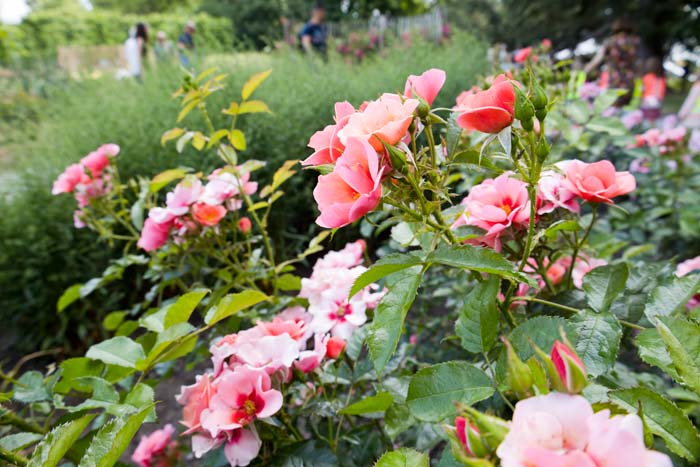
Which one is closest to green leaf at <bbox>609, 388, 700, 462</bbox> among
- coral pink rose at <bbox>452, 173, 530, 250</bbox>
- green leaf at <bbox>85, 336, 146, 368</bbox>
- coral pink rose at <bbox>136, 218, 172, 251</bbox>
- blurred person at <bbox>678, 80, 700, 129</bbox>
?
coral pink rose at <bbox>452, 173, 530, 250</bbox>

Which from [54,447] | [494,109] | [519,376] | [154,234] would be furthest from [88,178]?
[519,376]

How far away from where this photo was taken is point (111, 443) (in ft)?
1.54

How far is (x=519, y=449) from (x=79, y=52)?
16.6 m

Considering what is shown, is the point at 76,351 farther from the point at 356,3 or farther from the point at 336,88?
the point at 356,3

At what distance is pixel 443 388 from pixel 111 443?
319 mm

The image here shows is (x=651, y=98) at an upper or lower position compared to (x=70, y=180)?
lower

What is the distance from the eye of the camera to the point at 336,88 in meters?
2.71

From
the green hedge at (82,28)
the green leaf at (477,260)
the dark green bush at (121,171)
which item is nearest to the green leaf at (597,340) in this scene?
the green leaf at (477,260)

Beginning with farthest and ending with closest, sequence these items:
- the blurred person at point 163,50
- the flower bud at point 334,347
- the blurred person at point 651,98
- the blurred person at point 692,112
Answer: the blurred person at point 163,50
the blurred person at point 651,98
the blurred person at point 692,112
the flower bud at point 334,347

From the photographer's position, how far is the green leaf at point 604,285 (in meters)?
0.58

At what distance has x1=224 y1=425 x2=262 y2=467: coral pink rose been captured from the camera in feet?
1.94

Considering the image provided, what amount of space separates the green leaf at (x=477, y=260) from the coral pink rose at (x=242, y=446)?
1.07 feet

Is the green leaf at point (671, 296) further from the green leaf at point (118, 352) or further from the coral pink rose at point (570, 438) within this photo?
the green leaf at point (118, 352)

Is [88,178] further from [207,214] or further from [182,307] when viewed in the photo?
[182,307]
